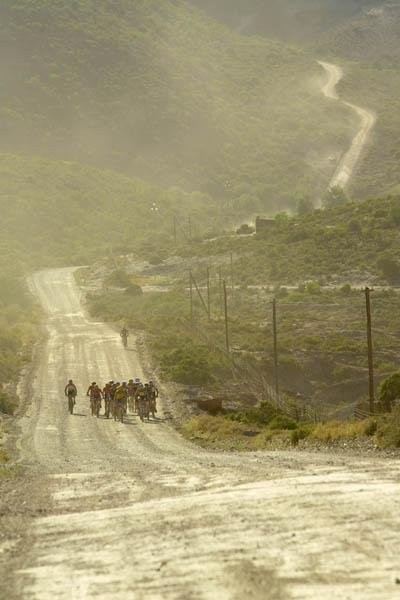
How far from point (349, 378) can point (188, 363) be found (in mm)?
11887

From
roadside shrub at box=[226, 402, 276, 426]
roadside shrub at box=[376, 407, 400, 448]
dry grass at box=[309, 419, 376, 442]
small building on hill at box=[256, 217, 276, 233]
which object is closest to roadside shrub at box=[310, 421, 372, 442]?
dry grass at box=[309, 419, 376, 442]

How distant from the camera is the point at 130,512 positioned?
15.8 meters

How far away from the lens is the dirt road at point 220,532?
37.1ft

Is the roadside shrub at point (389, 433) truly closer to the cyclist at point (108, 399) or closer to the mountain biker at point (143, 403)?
the mountain biker at point (143, 403)

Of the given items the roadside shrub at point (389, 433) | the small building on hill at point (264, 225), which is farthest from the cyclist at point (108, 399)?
the small building on hill at point (264, 225)

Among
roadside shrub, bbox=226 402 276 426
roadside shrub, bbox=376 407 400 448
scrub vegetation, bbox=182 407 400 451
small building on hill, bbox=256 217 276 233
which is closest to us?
roadside shrub, bbox=376 407 400 448

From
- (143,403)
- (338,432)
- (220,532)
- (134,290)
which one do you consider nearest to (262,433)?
(338,432)

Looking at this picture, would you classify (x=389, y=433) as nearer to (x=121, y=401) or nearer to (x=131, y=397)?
(x=121, y=401)

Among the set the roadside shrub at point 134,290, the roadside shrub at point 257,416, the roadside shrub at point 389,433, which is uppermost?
the roadside shrub at point 134,290

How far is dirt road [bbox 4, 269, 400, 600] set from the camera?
1130 cm

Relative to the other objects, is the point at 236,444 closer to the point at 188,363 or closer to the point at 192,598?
the point at 192,598

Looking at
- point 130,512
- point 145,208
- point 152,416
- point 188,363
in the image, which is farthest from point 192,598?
point 145,208

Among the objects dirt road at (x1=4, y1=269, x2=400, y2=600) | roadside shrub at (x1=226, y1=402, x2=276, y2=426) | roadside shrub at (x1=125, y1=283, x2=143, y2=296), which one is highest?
roadside shrub at (x1=125, y1=283, x2=143, y2=296)

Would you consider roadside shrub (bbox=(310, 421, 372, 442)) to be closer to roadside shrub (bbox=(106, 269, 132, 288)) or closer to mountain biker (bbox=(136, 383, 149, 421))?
mountain biker (bbox=(136, 383, 149, 421))
